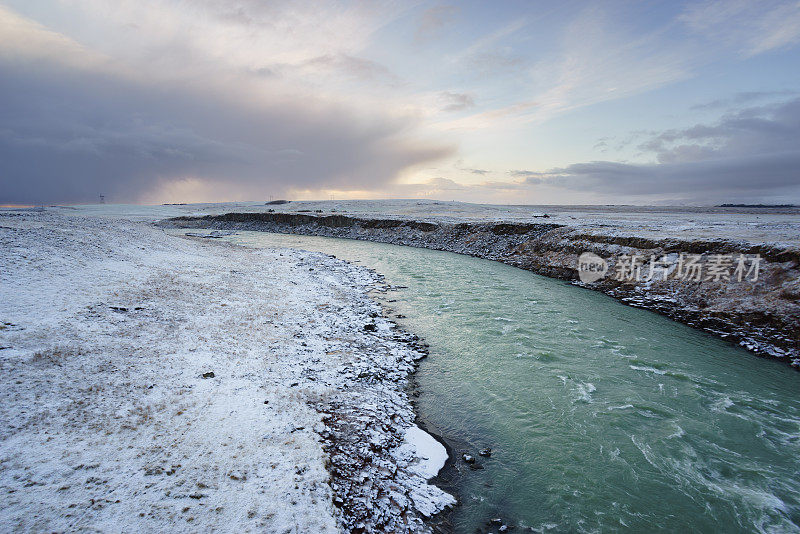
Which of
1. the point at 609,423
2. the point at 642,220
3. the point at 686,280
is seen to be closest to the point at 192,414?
the point at 609,423

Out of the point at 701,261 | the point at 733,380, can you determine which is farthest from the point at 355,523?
the point at 701,261

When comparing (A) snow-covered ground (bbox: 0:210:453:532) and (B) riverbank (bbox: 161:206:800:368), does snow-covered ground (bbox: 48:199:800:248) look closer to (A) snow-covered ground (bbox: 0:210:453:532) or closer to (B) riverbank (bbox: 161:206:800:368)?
(B) riverbank (bbox: 161:206:800:368)

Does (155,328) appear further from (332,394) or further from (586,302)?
(586,302)

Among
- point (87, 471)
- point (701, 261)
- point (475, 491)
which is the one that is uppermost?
point (701, 261)

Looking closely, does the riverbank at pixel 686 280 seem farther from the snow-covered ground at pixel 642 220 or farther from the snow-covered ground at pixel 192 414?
the snow-covered ground at pixel 192 414

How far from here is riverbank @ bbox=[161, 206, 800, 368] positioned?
1315 cm

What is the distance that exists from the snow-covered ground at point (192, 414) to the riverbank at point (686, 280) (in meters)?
13.3

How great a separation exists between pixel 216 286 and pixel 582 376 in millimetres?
15420

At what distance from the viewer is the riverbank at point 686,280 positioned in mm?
13148

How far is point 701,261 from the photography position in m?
18.5

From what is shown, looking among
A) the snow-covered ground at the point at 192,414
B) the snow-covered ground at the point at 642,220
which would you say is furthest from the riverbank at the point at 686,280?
the snow-covered ground at the point at 192,414

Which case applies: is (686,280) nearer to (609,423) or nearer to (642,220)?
(609,423)

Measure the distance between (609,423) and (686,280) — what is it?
1435cm

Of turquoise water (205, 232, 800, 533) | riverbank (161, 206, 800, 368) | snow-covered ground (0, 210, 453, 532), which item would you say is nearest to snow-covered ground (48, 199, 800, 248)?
riverbank (161, 206, 800, 368)
